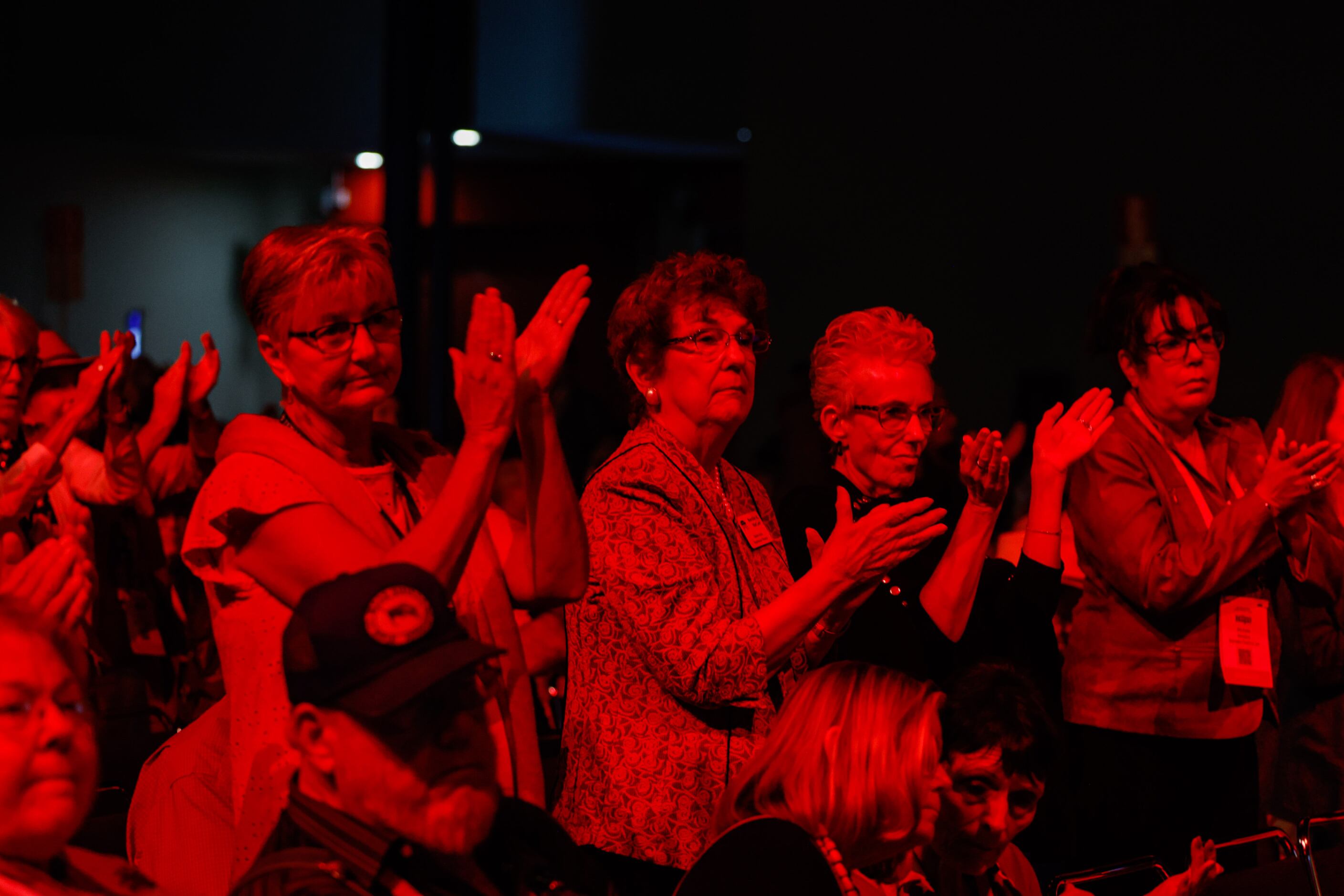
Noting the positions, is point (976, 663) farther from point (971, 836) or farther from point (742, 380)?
point (742, 380)

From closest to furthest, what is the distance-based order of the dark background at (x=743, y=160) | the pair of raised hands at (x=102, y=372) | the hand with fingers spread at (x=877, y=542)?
the hand with fingers spread at (x=877, y=542) < the pair of raised hands at (x=102, y=372) < the dark background at (x=743, y=160)

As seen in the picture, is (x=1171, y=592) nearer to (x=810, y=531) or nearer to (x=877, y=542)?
(x=810, y=531)

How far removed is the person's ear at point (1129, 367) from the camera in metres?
2.90

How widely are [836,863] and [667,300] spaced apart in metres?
0.95

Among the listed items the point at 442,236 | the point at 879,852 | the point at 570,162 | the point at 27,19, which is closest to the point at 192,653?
the point at 879,852

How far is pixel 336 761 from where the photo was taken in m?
1.42

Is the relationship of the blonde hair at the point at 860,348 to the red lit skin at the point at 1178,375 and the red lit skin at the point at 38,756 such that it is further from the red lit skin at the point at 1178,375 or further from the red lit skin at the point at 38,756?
the red lit skin at the point at 38,756

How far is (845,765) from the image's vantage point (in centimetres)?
177

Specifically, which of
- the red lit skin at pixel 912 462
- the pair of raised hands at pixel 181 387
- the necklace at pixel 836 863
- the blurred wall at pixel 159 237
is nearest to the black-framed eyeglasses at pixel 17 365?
the pair of raised hands at pixel 181 387

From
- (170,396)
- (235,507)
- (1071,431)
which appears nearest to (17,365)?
(170,396)

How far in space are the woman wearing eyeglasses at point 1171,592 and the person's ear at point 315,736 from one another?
1.78 meters

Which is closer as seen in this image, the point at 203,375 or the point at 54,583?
the point at 54,583

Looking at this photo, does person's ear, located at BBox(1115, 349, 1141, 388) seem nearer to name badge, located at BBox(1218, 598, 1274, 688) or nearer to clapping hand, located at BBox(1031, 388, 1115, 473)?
clapping hand, located at BBox(1031, 388, 1115, 473)

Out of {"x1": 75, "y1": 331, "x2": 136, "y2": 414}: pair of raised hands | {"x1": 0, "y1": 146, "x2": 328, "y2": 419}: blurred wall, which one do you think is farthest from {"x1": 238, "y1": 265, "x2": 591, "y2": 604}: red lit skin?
{"x1": 0, "y1": 146, "x2": 328, "y2": 419}: blurred wall
